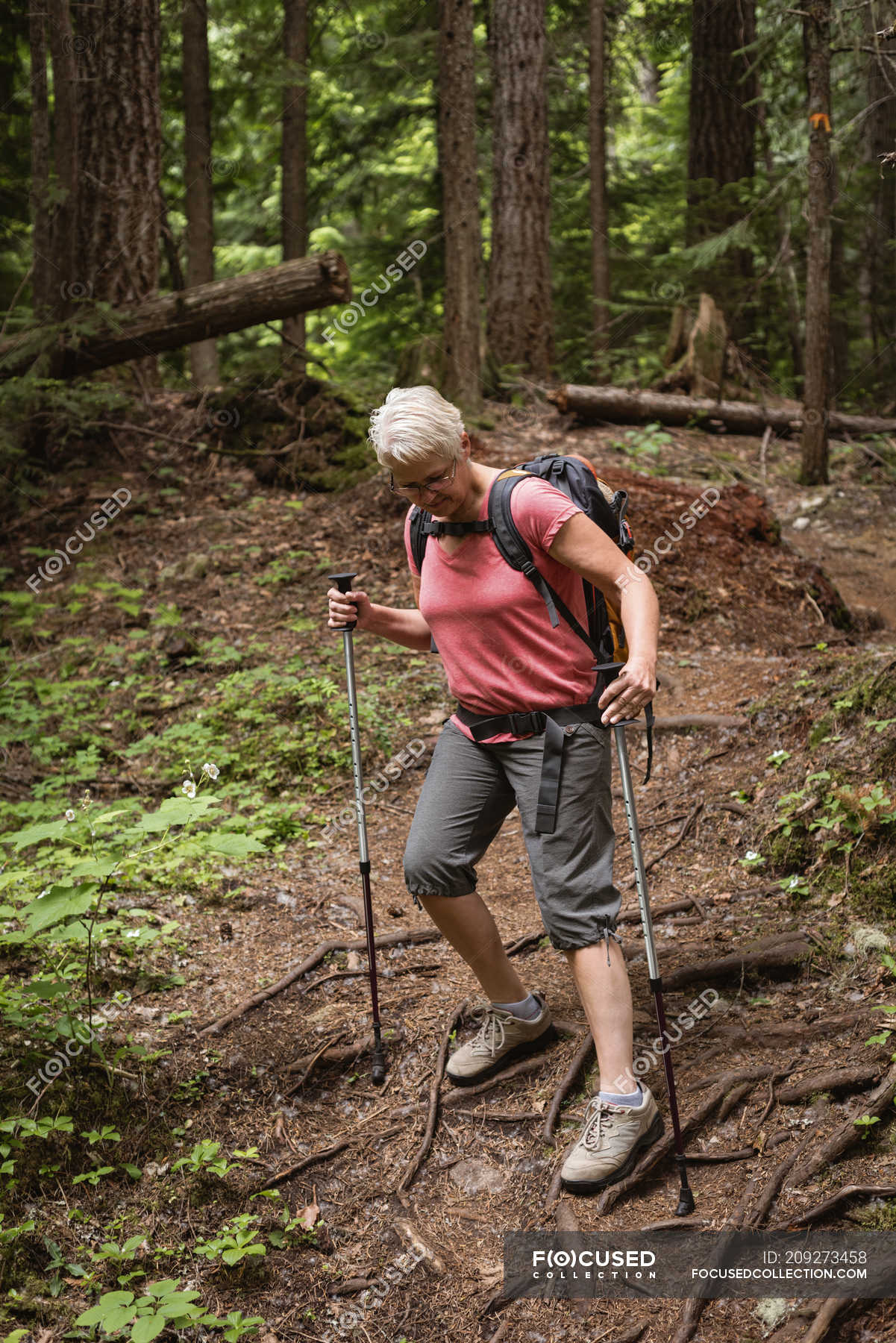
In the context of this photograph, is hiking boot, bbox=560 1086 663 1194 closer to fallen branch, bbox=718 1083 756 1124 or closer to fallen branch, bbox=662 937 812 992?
fallen branch, bbox=718 1083 756 1124

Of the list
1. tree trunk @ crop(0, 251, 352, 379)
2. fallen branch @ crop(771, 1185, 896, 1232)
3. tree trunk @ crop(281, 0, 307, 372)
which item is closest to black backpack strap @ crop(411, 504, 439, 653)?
fallen branch @ crop(771, 1185, 896, 1232)

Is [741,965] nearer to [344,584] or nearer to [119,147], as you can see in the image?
[344,584]

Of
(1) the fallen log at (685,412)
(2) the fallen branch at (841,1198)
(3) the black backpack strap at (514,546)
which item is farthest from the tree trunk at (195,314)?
(2) the fallen branch at (841,1198)

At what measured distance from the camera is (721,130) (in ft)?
44.2

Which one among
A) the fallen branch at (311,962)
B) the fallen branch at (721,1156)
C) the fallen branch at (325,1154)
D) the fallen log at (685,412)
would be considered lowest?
the fallen branch at (325,1154)

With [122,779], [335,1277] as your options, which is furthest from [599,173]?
[335,1277]

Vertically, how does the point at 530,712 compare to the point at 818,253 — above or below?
below

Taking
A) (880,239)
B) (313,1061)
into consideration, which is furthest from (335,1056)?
(880,239)

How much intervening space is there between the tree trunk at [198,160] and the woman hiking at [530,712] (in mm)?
12607

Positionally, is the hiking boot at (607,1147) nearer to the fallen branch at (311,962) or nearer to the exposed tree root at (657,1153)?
the exposed tree root at (657,1153)

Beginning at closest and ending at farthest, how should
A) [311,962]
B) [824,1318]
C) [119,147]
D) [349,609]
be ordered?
[824,1318]
[349,609]
[311,962]
[119,147]

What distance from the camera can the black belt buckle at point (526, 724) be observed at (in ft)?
10.4

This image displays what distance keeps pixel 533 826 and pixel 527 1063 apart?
116 centimetres

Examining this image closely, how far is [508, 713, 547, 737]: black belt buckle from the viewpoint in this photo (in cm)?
318
